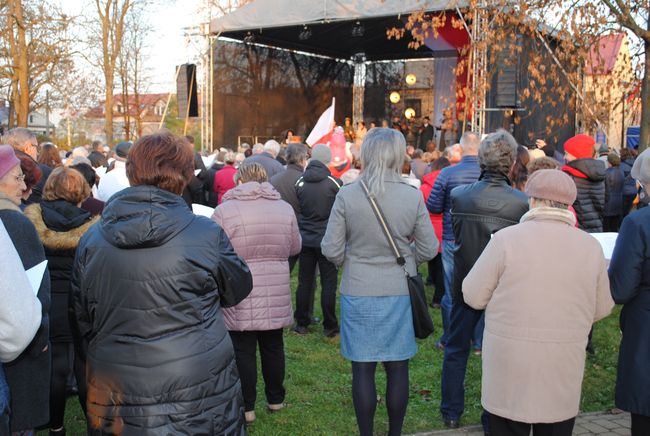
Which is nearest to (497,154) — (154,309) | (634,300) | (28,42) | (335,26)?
(634,300)

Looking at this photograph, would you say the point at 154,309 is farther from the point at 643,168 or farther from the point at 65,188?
the point at 643,168

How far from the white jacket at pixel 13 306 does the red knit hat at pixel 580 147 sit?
4762 mm

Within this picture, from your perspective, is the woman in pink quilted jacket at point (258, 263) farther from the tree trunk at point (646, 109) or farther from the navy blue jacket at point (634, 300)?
the tree trunk at point (646, 109)

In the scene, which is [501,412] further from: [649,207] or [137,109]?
[137,109]

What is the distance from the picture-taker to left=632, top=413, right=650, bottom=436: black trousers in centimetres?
301

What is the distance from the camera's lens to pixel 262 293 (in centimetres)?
410

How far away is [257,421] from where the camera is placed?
430 cm

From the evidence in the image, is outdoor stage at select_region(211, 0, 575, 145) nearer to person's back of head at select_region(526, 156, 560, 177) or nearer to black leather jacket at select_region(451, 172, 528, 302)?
person's back of head at select_region(526, 156, 560, 177)

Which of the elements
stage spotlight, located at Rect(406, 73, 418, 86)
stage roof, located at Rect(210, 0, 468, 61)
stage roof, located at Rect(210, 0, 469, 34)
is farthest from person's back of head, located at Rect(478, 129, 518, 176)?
stage spotlight, located at Rect(406, 73, 418, 86)

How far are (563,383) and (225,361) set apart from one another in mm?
1509

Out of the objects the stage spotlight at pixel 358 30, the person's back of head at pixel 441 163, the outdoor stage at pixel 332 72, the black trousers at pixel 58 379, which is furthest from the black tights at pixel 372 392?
the stage spotlight at pixel 358 30

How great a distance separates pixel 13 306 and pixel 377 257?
6.28 feet

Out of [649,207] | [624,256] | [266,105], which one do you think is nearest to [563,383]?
[624,256]

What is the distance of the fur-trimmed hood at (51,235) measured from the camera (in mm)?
3660
